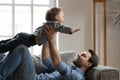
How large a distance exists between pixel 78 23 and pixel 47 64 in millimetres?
1354

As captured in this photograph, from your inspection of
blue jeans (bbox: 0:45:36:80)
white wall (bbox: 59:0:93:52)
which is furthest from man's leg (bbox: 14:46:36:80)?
white wall (bbox: 59:0:93:52)

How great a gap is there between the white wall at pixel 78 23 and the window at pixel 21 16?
315mm

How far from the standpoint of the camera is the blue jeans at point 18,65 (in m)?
2.10

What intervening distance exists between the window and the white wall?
32cm

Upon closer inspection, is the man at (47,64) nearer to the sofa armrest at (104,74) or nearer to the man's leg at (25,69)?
the man's leg at (25,69)

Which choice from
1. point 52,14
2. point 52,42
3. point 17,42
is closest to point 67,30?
point 52,42

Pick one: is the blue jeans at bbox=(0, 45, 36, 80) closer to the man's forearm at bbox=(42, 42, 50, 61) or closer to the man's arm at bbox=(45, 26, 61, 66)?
the man's arm at bbox=(45, 26, 61, 66)

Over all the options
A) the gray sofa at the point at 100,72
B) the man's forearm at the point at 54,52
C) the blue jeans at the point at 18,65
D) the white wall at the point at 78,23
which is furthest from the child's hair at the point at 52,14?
the white wall at the point at 78,23

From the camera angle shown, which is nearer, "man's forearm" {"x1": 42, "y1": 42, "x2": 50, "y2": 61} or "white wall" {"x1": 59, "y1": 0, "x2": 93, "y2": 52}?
"man's forearm" {"x1": 42, "y1": 42, "x2": 50, "y2": 61}

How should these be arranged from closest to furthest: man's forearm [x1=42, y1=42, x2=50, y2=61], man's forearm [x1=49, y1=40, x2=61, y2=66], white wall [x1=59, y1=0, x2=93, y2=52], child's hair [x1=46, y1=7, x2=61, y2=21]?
man's forearm [x1=49, y1=40, x2=61, y2=66], child's hair [x1=46, y1=7, x2=61, y2=21], man's forearm [x1=42, y1=42, x2=50, y2=61], white wall [x1=59, y1=0, x2=93, y2=52]

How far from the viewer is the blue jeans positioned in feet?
6.89

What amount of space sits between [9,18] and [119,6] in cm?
172

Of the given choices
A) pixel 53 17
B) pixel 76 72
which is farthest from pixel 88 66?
pixel 53 17

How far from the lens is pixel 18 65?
213cm
